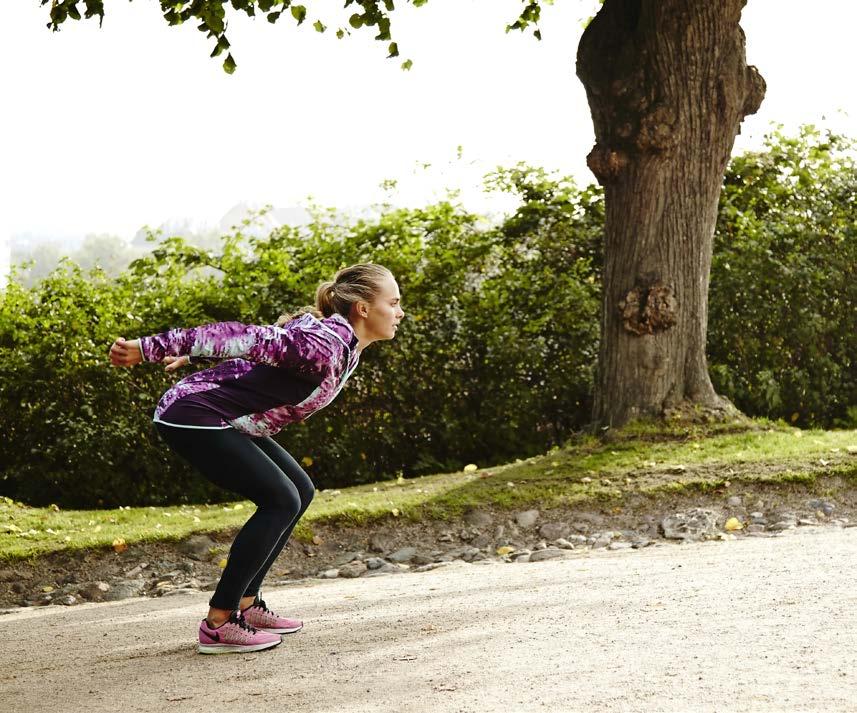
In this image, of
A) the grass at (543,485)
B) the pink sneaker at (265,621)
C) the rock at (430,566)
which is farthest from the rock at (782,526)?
the pink sneaker at (265,621)

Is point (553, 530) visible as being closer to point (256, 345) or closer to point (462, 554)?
point (462, 554)

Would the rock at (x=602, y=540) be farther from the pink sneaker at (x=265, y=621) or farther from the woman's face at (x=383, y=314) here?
the woman's face at (x=383, y=314)

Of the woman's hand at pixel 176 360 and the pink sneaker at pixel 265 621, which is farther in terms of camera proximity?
the pink sneaker at pixel 265 621

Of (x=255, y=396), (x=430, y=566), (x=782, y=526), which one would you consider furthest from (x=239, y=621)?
(x=782, y=526)

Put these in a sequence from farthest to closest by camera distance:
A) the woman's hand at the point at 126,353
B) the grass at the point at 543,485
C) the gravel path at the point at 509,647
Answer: the grass at the point at 543,485 < the woman's hand at the point at 126,353 < the gravel path at the point at 509,647

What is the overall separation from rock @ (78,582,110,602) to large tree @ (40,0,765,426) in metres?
4.63

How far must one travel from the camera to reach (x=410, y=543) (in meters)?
7.86

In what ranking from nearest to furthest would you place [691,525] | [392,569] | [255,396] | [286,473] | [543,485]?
[255,396] → [286,473] → [392,569] → [691,525] → [543,485]

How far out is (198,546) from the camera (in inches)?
311

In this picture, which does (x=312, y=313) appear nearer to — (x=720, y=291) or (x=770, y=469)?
(x=770, y=469)

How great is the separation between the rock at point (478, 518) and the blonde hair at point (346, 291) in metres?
3.59

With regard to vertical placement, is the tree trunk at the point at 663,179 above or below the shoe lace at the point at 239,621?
above

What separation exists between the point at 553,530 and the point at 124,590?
118 inches

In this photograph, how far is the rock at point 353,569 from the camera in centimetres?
720
